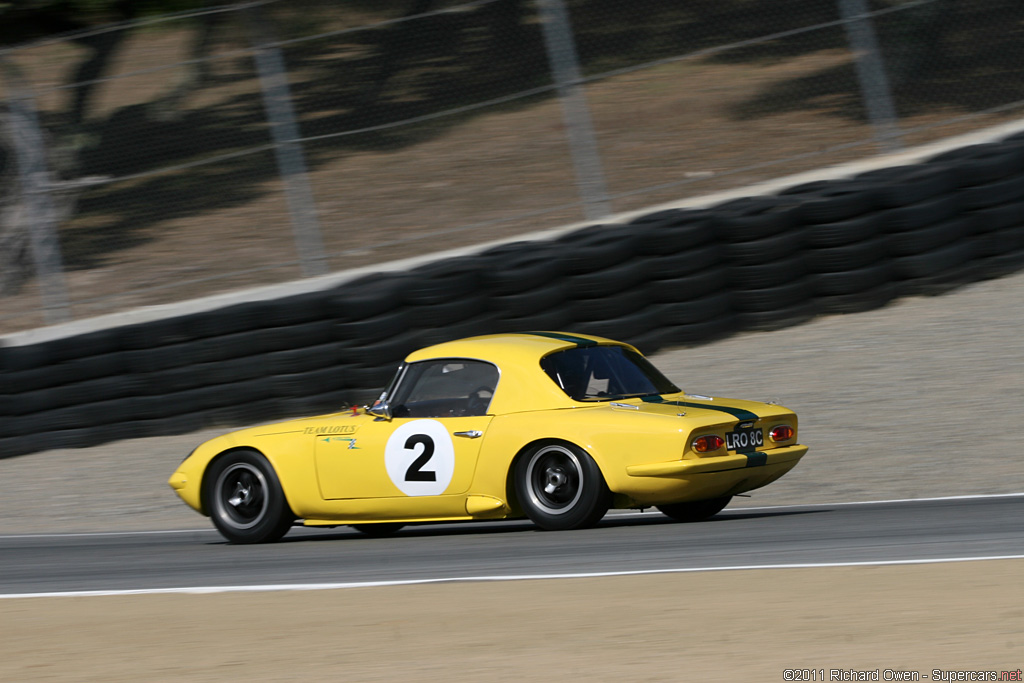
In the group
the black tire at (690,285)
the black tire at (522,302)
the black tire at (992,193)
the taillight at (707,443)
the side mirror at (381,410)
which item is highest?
the black tire at (992,193)

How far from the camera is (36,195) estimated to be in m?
12.0

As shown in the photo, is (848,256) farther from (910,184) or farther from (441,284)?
(441,284)

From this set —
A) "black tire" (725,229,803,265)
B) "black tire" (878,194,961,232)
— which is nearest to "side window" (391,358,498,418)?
"black tire" (725,229,803,265)

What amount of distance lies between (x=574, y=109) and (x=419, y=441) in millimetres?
5784

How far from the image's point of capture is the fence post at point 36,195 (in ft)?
39.2

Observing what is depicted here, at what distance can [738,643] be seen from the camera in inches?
173

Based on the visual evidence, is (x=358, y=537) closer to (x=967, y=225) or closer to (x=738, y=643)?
(x=738, y=643)

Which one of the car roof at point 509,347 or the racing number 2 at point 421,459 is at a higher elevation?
the car roof at point 509,347

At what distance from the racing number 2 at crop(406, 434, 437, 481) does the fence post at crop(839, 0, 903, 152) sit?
23.0ft

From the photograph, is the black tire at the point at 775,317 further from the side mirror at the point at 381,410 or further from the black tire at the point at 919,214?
the side mirror at the point at 381,410

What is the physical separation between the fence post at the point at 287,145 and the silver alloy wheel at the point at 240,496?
4.44m

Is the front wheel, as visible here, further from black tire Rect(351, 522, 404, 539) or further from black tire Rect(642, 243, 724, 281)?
black tire Rect(642, 243, 724, 281)

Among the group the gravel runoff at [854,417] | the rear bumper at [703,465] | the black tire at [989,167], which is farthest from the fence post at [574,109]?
the rear bumper at [703,465]

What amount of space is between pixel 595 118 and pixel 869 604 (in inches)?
329
